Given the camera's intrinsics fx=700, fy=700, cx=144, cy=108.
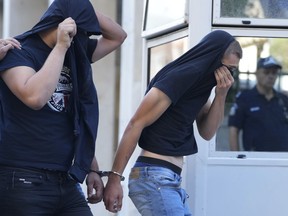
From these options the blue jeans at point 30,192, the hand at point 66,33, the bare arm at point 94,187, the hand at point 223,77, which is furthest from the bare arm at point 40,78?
the hand at point 223,77

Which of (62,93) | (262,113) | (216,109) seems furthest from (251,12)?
(62,93)

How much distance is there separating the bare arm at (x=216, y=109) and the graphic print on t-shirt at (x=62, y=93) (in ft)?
2.66

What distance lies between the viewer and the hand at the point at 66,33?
302 cm

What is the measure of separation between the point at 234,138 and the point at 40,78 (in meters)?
2.13

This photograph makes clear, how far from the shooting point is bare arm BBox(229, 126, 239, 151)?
15.3 feet

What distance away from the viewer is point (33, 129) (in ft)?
9.95

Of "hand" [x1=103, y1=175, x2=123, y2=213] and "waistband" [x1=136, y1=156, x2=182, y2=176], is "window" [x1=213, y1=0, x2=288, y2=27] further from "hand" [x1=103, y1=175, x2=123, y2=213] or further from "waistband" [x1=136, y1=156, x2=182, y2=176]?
"hand" [x1=103, y1=175, x2=123, y2=213]

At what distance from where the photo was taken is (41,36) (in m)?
3.18

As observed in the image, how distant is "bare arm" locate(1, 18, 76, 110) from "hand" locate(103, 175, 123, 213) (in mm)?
690

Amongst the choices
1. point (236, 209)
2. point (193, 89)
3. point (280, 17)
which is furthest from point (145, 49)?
point (193, 89)

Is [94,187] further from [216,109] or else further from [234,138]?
[234,138]

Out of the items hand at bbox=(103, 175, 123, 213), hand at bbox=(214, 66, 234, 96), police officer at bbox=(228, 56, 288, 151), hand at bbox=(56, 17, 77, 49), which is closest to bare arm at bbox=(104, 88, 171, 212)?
hand at bbox=(103, 175, 123, 213)

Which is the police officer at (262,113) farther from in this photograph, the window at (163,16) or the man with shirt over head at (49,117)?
the man with shirt over head at (49,117)

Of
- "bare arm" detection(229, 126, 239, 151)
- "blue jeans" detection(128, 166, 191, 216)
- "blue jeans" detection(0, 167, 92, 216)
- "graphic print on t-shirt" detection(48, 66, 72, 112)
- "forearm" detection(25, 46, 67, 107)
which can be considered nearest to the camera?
"forearm" detection(25, 46, 67, 107)
